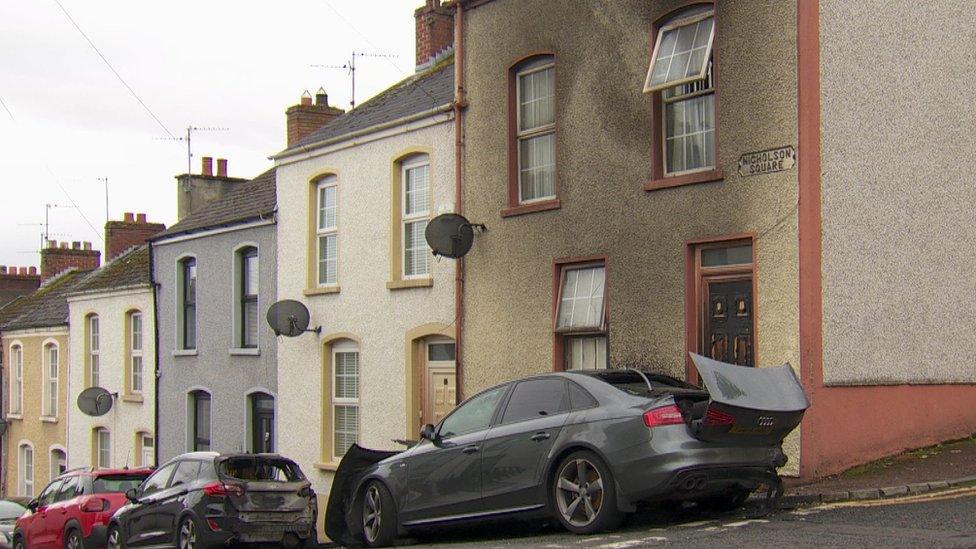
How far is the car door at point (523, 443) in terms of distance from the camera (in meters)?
11.9

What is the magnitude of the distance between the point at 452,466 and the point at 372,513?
5.16ft

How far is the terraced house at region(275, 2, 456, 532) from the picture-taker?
20.2 meters

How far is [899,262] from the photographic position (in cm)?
1552

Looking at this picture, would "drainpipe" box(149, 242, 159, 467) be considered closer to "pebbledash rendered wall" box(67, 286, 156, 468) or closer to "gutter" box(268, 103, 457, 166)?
"pebbledash rendered wall" box(67, 286, 156, 468)

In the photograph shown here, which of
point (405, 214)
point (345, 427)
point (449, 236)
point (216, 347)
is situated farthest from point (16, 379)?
point (449, 236)

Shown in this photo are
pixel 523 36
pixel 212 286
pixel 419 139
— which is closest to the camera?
pixel 523 36

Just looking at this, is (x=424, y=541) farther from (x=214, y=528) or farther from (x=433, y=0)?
(x=433, y=0)

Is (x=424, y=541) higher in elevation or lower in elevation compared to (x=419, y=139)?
lower

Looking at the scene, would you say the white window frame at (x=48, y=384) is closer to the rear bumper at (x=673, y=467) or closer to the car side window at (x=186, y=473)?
the car side window at (x=186, y=473)

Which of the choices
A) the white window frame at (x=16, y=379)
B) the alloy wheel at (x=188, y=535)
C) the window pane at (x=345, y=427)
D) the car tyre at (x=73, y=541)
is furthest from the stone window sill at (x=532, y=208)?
the white window frame at (x=16, y=379)

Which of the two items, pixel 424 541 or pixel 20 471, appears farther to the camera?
pixel 20 471

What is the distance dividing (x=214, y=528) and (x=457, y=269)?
570 cm

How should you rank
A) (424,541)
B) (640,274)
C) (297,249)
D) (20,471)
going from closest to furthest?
(424,541)
(640,274)
(297,249)
(20,471)

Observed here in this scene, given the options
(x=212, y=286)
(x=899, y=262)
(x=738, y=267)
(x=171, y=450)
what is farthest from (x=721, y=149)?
(x=171, y=450)
